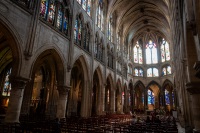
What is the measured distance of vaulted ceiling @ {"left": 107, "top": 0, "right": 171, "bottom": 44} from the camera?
29336mm

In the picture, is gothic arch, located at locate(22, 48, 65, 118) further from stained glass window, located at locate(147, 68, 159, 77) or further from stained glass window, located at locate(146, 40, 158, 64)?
stained glass window, located at locate(146, 40, 158, 64)

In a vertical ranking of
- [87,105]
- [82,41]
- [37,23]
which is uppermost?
[82,41]

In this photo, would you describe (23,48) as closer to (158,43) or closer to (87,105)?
(87,105)

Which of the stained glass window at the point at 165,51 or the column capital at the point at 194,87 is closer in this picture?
the column capital at the point at 194,87

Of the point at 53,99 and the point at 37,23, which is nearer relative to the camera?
the point at 37,23

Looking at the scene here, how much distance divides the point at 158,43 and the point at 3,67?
121ft

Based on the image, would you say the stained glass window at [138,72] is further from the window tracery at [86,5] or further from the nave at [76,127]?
the nave at [76,127]

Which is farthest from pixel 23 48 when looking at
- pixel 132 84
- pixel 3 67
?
pixel 132 84

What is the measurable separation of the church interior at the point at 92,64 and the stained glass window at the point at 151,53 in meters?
0.26

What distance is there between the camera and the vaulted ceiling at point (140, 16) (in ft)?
96.2

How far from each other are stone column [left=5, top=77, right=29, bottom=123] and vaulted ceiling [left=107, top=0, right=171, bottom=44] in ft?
67.0

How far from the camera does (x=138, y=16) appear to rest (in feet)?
118

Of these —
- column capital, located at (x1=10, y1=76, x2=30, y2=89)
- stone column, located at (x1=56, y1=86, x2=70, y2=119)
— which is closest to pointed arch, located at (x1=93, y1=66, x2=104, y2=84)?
stone column, located at (x1=56, y1=86, x2=70, y2=119)

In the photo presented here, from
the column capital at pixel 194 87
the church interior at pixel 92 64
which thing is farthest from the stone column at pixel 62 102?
the column capital at pixel 194 87
